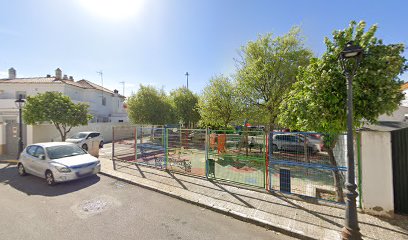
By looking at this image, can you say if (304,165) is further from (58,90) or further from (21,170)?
(58,90)

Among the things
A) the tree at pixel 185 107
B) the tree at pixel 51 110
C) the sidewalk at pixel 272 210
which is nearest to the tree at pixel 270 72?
the sidewalk at pixel 272 210

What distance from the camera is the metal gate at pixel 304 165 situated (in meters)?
5.82

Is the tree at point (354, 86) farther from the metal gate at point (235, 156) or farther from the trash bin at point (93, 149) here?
the trash bin at point (93, 149)

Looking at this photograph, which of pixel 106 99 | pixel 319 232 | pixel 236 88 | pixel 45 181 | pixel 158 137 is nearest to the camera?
pixel 319 232

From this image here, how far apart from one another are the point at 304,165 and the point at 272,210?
1705 mm

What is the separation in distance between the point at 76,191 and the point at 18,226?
216cm

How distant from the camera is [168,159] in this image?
9.08m

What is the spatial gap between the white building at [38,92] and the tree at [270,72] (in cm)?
1542

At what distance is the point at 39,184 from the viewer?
7.36 meters

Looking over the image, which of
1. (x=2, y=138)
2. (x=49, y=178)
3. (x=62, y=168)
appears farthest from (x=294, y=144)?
(x=2, y=138)

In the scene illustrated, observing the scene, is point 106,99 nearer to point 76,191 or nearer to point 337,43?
point 76,191

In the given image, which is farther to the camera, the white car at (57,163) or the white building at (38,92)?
the white building at (38,92)

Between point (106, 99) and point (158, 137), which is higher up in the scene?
point (106, 99)

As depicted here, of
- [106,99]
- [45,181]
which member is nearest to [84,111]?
[45,181]
